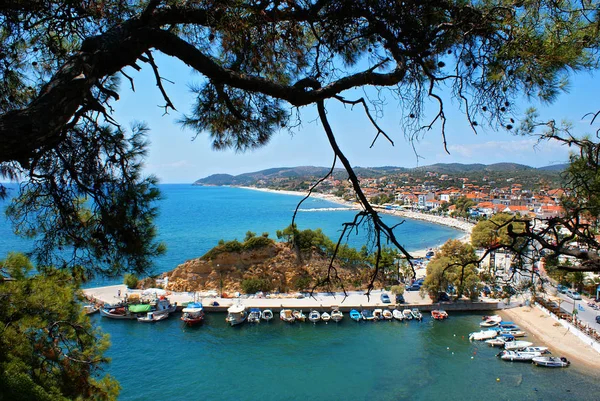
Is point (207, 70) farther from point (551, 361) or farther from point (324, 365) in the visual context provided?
point (551, 361)

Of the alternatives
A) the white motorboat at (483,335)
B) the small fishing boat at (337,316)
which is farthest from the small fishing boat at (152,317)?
the white motorboat at (483,335)

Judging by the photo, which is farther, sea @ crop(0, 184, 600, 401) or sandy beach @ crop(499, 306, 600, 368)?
sandy beach @ crop(499, 306, 600, 368)

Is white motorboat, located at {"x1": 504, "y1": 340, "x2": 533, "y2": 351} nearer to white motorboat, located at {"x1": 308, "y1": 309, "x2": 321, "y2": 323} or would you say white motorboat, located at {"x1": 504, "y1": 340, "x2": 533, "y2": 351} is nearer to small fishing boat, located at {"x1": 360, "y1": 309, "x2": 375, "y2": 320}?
small fishing boat, located at {"x1": 360, "y1": 309, "x2": 375, "y2": 320}

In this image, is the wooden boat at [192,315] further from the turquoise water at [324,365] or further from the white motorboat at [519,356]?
the white motorboat at [519,356]

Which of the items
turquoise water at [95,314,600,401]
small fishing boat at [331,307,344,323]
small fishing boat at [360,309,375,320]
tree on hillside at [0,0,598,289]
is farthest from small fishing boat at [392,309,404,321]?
tree on hillside at [0,0,598,289]

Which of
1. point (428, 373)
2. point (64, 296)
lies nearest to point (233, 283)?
point (428, 373)

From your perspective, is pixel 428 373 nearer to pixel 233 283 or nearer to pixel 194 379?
pixel 194 379
